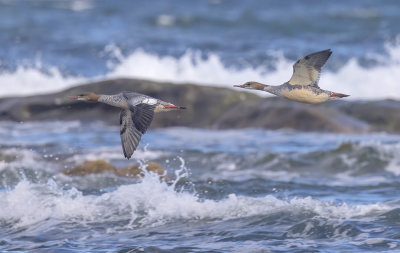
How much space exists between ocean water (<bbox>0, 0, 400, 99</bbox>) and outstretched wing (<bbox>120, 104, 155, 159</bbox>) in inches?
442

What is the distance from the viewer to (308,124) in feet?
44.3

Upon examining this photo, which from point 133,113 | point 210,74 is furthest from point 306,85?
point 210,74

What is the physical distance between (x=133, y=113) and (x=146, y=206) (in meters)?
1.68

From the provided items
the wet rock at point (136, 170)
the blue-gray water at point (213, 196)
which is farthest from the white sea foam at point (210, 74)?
the wet rock at point (136, 170)

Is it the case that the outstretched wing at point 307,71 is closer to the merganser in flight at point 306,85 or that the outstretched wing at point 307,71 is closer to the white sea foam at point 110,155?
the merganser in flight at point 306,85

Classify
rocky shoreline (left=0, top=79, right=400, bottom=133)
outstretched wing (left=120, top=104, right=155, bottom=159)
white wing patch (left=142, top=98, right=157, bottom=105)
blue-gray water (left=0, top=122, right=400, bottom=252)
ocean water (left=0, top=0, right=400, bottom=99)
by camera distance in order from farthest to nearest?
ocean water (left=0, top=0, right=400, bottom=99), rocky shoreline (left=0, top=79, right=400, bottom=133), blue-gray water (left=0, top=122, right=400, bottom=252), white wing patch (left=142, top=98, right=157, bottom=105), outstretched wing (left=120, top=104, right=155, bottom=159)

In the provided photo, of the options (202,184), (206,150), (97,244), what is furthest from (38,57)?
(97,244)

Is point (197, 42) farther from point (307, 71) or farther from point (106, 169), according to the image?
point (307, 71)

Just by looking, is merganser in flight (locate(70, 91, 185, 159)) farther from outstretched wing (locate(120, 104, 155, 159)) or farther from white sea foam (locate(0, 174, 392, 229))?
white sea foam (locate(0, 174, 392, 229))

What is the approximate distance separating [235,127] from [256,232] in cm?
615

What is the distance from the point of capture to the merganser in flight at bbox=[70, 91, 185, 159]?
7203 mm

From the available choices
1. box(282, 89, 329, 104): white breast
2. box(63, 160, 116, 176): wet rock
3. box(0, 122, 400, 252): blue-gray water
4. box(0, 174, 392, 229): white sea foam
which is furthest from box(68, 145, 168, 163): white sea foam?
box(282, 89, 329, 104): white breast

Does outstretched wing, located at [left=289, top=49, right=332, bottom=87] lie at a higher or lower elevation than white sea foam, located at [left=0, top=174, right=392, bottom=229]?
higher

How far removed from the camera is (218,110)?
14.4 metres
